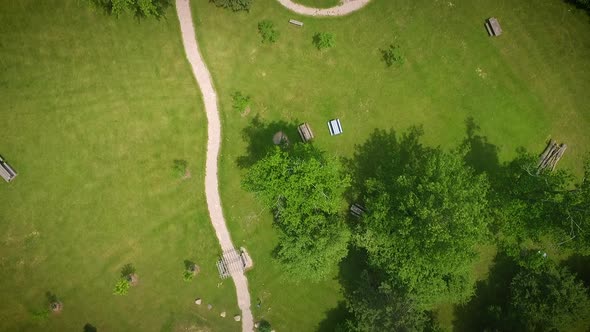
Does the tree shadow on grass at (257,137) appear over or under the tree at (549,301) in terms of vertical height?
over

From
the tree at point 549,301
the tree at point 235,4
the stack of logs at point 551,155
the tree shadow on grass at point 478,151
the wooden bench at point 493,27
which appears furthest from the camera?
the tree shadow on grass at point 478,151

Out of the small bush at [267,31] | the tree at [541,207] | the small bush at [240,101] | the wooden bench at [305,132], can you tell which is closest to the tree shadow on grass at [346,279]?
the wooden bench at [305,132]

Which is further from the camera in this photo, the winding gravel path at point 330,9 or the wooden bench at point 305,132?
the winding gravel path at point 330,9

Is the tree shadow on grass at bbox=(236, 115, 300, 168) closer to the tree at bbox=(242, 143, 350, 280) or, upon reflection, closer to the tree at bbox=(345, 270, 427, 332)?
the tree at bbox=(242, 143, 350, 280)

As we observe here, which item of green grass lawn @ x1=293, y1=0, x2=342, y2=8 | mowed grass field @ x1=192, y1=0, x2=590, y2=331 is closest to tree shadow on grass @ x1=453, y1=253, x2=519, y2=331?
mowed grass field @ x1=192, y1=0, x2=590, y2=331

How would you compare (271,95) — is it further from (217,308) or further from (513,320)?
(513,320)

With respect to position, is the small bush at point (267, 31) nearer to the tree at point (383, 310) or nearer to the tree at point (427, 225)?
the tree at point (427, 225)

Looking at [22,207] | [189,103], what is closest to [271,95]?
[189,103]
